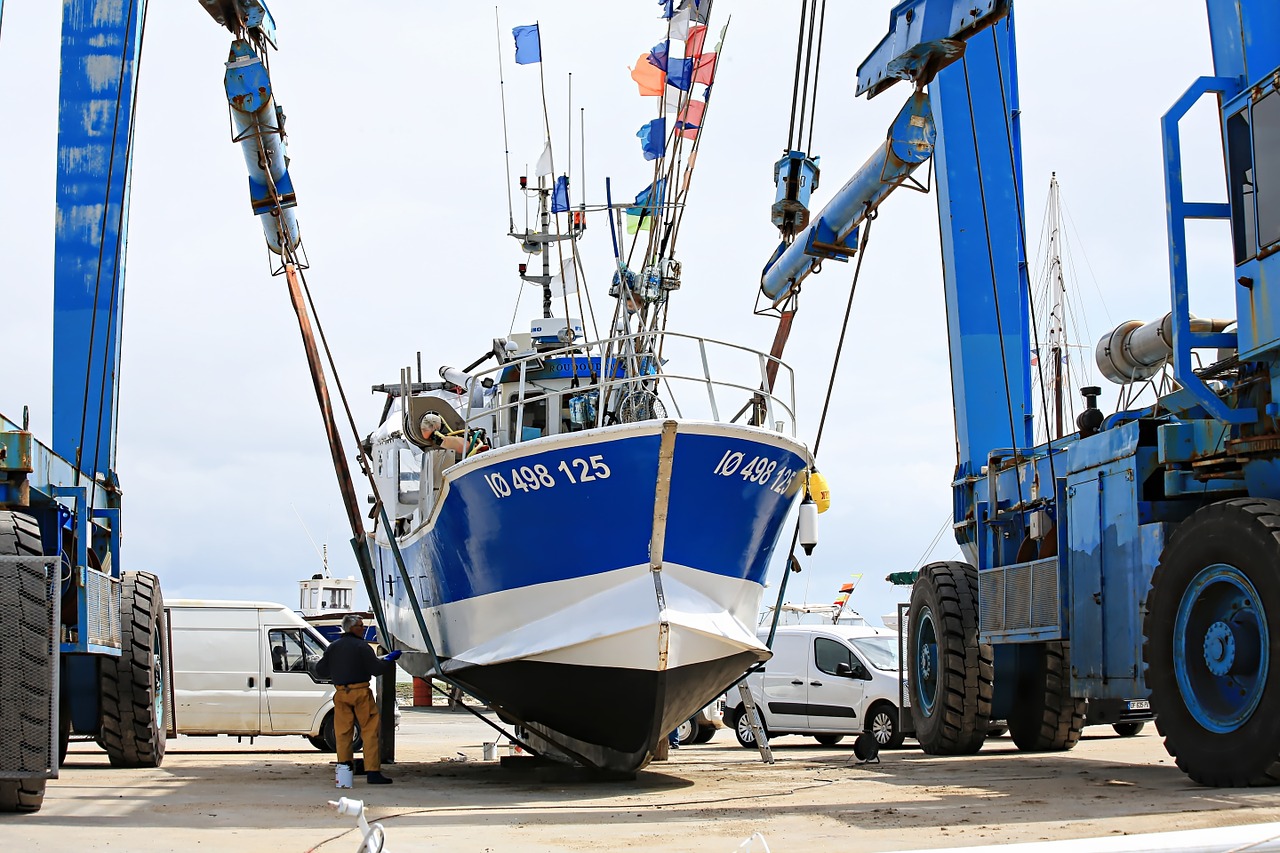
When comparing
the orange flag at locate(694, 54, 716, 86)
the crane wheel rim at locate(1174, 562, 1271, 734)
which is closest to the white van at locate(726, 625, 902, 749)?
the orange flag at locate(694, 54, 716, 86)

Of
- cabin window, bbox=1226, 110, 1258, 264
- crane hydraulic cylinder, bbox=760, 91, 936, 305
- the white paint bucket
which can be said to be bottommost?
the white paint bucket

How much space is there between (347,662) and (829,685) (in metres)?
8.69

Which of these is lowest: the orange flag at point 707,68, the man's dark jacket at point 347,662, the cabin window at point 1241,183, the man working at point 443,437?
the man's dark jacket at point 347,662

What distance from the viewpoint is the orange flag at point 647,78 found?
49.2 feet

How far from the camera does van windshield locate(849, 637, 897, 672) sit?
18281 millimetres

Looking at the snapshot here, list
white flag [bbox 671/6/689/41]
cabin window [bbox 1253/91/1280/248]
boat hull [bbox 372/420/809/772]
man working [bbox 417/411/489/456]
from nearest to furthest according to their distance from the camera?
cabin window [bbox 1253/91/1280/248] → boat hull [bbox 372/420/809/772] → man working [bbox 417/411/489/456] → white flag [bbox 671/6/689/41]

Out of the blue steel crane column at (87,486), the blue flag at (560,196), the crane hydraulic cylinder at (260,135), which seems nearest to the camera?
the blue steel crane column at (87,486)

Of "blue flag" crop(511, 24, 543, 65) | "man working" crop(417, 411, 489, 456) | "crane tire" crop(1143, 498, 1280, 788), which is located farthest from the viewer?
"blue flag" crop(511, 24, 543, 65)

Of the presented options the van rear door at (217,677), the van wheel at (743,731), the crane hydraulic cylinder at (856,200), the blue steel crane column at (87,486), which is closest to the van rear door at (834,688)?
the van wheel at (743,731)

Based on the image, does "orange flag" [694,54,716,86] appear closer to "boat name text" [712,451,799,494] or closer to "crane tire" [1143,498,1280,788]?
"boat name text" [712,451,799,494]

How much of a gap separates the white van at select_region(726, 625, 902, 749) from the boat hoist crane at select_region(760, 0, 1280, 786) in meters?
3.03

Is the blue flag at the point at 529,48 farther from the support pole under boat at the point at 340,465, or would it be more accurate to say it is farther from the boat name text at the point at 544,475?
the boat name text at the point at 544,475

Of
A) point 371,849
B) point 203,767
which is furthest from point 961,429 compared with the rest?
point 371,849

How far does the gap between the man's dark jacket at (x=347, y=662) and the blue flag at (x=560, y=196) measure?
864 cm
